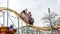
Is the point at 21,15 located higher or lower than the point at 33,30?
higher

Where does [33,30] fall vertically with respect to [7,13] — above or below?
below

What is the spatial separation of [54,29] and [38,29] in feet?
4.43

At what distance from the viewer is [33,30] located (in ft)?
40.0

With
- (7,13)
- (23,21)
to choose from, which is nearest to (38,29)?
(23,21)

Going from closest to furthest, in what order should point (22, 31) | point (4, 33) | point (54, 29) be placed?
point (4, 33), point (54, 29), point (22, 31)

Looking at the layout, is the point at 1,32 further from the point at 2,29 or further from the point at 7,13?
the point at 7,13

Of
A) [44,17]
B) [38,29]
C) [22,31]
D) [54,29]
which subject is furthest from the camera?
[44,17]

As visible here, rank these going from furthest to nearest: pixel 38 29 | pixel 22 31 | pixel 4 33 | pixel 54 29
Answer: pixel 22 31 → pixel 38 29 → pixel 54 29 → pixel 4 33

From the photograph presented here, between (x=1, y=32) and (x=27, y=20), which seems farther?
(x=27, y=20)

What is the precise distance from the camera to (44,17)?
2275 centimetres

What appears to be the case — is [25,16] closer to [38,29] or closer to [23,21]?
[23,21]

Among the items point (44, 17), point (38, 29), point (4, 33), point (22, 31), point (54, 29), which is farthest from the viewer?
point (44, 17)

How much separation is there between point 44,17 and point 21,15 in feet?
38.0

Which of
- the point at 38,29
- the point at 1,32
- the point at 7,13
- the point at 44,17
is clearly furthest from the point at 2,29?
the point at 44,17
